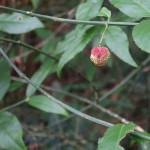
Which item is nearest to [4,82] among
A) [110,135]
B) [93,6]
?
[93,6]

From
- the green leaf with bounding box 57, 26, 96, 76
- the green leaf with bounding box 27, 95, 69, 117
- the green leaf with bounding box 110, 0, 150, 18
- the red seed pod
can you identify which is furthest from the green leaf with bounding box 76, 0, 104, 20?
the green leaf with bounding box 27, 95, 69, 117

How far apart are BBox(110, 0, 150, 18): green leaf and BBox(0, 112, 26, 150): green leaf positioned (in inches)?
30.7

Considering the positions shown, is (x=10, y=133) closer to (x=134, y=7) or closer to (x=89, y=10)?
(x=89, y=10)

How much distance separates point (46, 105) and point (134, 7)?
0.73m

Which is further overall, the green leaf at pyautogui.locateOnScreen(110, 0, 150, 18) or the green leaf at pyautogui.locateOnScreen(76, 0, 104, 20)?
the green leaf at pyautogui.locateOnScreen(76, 0, 104, 20)

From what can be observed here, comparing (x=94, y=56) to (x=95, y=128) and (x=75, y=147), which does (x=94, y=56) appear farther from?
(x=95, y=128)

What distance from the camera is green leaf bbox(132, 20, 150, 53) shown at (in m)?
1.24

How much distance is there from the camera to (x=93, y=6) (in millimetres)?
1646

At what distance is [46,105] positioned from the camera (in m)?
1.77

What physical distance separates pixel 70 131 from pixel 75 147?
22 cm

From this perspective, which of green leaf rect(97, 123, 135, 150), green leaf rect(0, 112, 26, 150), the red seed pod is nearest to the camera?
green leaf rect(97, 123, 135, 150)

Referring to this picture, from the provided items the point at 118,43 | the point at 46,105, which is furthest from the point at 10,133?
the point at 118,43

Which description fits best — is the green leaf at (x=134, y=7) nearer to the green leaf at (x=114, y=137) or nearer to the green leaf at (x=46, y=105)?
the green leaf at (x=114, y=137)

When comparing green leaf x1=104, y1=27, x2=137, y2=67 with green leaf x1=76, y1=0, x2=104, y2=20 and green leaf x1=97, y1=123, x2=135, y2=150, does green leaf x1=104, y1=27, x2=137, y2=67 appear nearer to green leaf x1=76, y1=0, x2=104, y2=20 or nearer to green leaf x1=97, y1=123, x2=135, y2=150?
green leaf x1=76, y1=0, x2=104, y2=20
